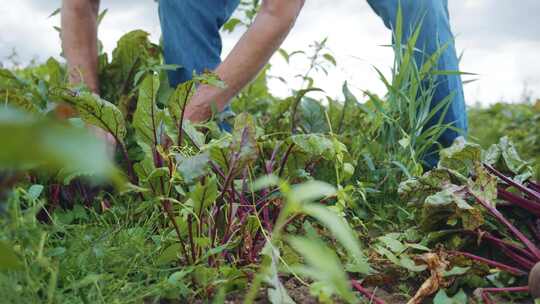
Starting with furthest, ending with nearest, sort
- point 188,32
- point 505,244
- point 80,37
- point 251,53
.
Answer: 1. point 188,32
2. point 80,37
3. point 251,53
4. point 505,244

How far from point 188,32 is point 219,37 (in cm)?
26

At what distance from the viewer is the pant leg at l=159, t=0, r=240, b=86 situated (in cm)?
285

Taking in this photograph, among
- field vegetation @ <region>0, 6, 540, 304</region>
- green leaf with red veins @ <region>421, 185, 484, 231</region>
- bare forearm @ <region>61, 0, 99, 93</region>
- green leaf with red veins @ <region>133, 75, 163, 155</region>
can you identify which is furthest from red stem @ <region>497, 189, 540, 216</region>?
bare forearm @ <region>61, 0, 99, 93</region>

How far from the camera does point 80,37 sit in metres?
2.52

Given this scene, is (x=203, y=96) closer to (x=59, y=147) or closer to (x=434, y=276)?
(x=434, y=276)

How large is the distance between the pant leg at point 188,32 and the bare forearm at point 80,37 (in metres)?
0.40

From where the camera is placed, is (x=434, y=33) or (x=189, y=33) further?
(x=189, y=33)

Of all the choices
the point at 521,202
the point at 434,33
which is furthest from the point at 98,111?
the point at 434,33

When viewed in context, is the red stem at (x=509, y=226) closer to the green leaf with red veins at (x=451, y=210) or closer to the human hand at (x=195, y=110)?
the green leaf with red veins at (x=451, y=210)

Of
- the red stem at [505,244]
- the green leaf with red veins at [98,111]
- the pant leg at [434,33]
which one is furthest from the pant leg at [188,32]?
the red stem at [505,244]

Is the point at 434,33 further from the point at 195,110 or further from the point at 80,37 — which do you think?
the point at 80,37

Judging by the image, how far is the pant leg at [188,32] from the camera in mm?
2850

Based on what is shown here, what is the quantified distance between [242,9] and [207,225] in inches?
71.7

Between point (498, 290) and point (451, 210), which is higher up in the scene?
point (451, 210)
